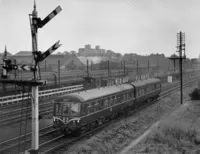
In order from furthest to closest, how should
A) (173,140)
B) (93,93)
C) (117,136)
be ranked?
1. (93,93)
2. (117,136)
3. (173,140)

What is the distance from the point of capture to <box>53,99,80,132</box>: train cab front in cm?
1683

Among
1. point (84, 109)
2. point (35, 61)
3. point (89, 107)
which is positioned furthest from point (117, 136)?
point (35, 61)

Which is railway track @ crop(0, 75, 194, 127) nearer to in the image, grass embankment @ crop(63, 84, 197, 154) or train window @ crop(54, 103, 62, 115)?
train window @ crop(54, 103, 62, 115)

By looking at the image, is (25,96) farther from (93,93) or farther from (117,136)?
(117,136)

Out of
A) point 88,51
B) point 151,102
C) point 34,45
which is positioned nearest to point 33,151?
point 34,45

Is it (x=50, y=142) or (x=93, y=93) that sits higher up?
(x=93, y=93)

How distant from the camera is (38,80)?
998 cm

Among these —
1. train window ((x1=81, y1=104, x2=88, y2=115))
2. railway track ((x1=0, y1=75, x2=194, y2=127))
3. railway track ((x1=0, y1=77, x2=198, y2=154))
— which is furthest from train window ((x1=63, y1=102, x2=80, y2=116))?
railway track ((x1=0, y1=75, x2=194, y2=127))

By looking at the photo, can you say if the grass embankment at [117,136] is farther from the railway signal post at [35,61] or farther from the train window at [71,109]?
the railway signal post at [35,61]

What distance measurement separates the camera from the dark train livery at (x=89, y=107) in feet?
55.7

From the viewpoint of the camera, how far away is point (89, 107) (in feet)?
59.0

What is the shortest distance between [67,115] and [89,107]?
64.2 inches

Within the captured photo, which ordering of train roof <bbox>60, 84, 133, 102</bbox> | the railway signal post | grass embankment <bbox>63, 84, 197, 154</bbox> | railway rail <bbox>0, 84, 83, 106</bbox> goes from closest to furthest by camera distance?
A: the railway signal post
grass embankment <bbox>63, 84, 197, 154</bbox>
train roof <bbox>60, 84, 133, 102</bbox>
railway rail <bbox>0, 84, 83, 106</bbox>

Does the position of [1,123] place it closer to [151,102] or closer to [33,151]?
[33,151]
